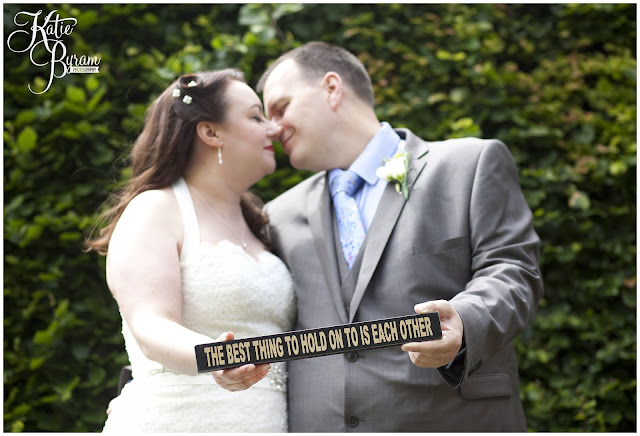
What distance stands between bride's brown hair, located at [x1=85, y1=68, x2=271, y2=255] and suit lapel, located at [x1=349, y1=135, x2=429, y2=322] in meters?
0.80

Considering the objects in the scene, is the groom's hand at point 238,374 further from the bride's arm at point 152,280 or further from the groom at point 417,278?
the groom at point 417,278

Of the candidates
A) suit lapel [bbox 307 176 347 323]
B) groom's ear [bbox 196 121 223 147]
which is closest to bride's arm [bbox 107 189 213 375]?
groom's ear [bbox 196 121 223 147]

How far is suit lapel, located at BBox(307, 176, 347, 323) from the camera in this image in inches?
105

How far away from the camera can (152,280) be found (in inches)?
Answer: 92.7

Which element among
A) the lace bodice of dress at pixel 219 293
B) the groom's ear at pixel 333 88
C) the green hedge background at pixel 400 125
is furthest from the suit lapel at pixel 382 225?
the green hedge background at pixel 400 125

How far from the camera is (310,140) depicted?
10.5 feet

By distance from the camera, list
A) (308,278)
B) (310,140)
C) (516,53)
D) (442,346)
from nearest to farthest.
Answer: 1. (442,346)
2. (308,278)
3. (310,140)
4. (516,53)

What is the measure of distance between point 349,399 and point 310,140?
1267mm

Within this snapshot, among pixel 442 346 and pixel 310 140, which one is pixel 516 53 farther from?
pixel 442 346

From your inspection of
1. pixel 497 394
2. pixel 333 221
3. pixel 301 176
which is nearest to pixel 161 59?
pixel 301 176

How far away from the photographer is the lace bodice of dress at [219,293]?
252 centimetres

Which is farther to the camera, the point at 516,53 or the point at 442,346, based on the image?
the point at 516,53

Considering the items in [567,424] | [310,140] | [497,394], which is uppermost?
[310,140]

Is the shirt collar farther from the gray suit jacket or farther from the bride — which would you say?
the bride
